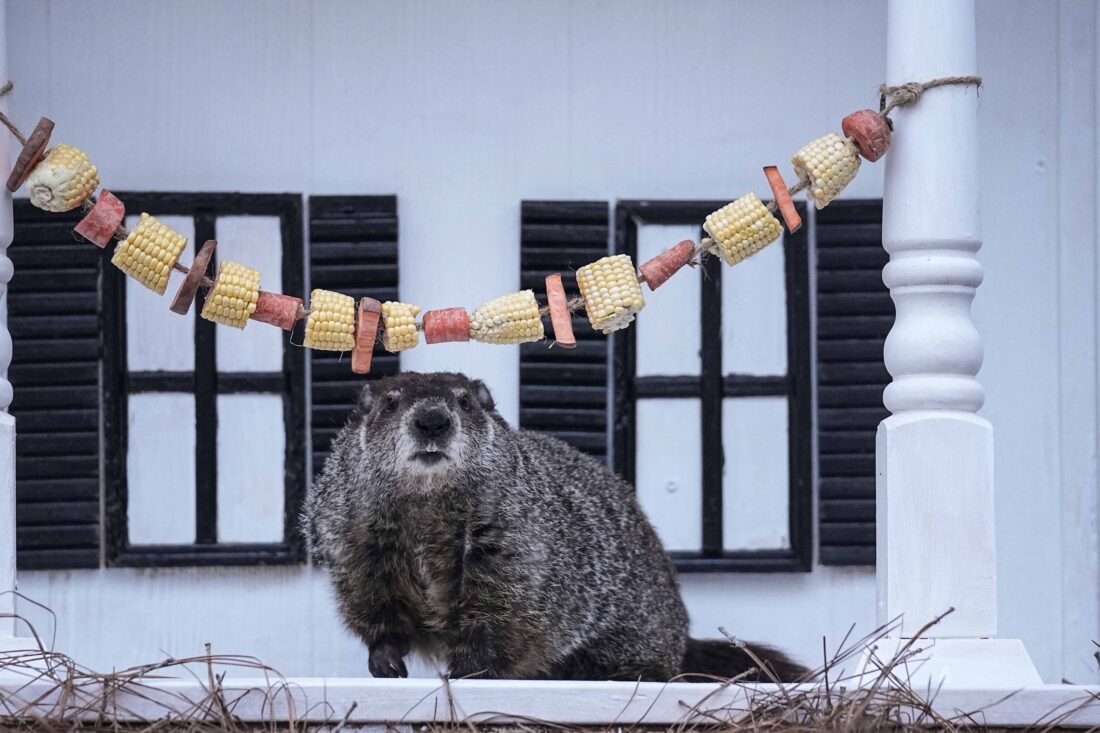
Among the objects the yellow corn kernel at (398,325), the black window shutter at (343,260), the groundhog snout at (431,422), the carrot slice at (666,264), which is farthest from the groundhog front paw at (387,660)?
the carrot slice at (666,264)

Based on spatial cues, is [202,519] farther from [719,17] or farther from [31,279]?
[719,17]

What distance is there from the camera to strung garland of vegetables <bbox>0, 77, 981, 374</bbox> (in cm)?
347

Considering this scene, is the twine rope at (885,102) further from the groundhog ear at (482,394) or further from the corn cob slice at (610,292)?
the groundhog ear at (482,394)

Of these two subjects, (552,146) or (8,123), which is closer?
(8,123)

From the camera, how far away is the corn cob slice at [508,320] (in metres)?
3.62

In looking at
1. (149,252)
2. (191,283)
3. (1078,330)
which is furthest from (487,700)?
Result: (1078,330)

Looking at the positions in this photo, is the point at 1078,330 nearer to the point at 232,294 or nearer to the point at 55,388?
the point at 232,294

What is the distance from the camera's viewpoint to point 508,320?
362cm

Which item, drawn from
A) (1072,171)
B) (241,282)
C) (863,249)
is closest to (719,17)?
(863,249)

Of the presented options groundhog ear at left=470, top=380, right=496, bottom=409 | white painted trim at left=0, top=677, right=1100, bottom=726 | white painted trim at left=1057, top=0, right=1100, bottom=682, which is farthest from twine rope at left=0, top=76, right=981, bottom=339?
white painted trim at left=1057, top=0, right=1100, bottom=682

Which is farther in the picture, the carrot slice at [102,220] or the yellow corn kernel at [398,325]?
the yellow corn kernel at [398,325]

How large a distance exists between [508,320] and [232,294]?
0.72 m

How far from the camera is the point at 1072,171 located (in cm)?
503

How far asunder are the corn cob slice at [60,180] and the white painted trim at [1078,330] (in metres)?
3.43
